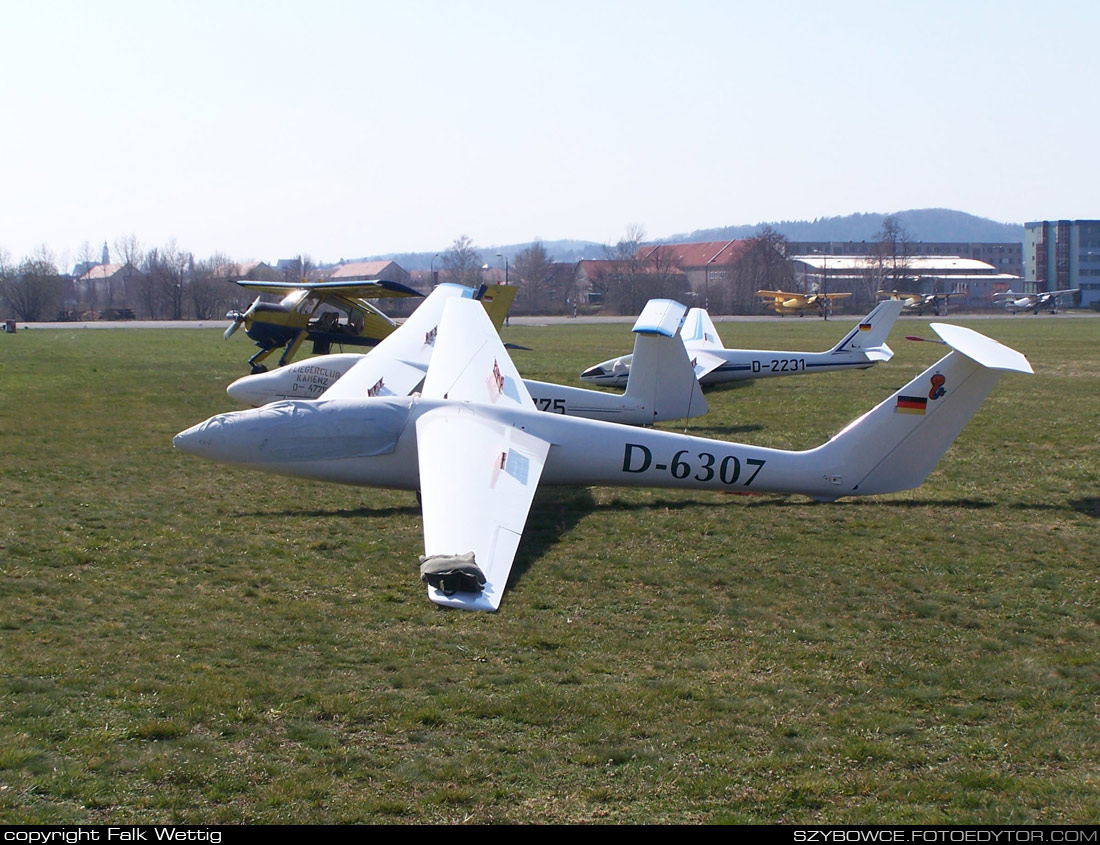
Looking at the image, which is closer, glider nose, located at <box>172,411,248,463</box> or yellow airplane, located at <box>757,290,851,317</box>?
glider nose, located at <box>172,411,248,463</box>

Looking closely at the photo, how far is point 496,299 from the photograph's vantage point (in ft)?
81.7

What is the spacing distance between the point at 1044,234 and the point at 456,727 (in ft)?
485

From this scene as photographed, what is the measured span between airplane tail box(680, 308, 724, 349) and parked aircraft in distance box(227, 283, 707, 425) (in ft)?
28.8

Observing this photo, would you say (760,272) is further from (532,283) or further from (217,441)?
(217,441)

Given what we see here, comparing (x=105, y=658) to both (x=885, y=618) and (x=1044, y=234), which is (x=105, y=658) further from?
(x=1044, y=234)

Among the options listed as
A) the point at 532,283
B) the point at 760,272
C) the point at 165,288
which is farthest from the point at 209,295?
the point at 760,272

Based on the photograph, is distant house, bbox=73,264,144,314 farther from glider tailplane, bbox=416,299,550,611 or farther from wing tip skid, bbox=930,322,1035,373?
wing tip skid, bbox=930,322,1035,373

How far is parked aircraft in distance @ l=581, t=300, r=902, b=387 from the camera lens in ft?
75.8

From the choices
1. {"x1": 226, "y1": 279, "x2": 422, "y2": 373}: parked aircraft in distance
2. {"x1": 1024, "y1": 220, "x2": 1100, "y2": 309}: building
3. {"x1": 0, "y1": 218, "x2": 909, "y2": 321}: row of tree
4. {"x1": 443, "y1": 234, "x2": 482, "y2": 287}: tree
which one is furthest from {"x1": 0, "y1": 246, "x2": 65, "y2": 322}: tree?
{"x1": 1024, "y1": 220, "x2": 1100, "y2": 309}: building

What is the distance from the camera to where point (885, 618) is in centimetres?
793

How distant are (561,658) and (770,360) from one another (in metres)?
18.2

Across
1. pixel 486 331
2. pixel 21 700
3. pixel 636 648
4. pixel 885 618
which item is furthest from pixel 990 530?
pixel 21 700

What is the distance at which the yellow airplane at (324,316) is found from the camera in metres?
24.6

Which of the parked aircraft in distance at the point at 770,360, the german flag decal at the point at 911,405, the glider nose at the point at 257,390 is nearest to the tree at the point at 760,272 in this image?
the parked aircraft in distance at the point at 770,360
